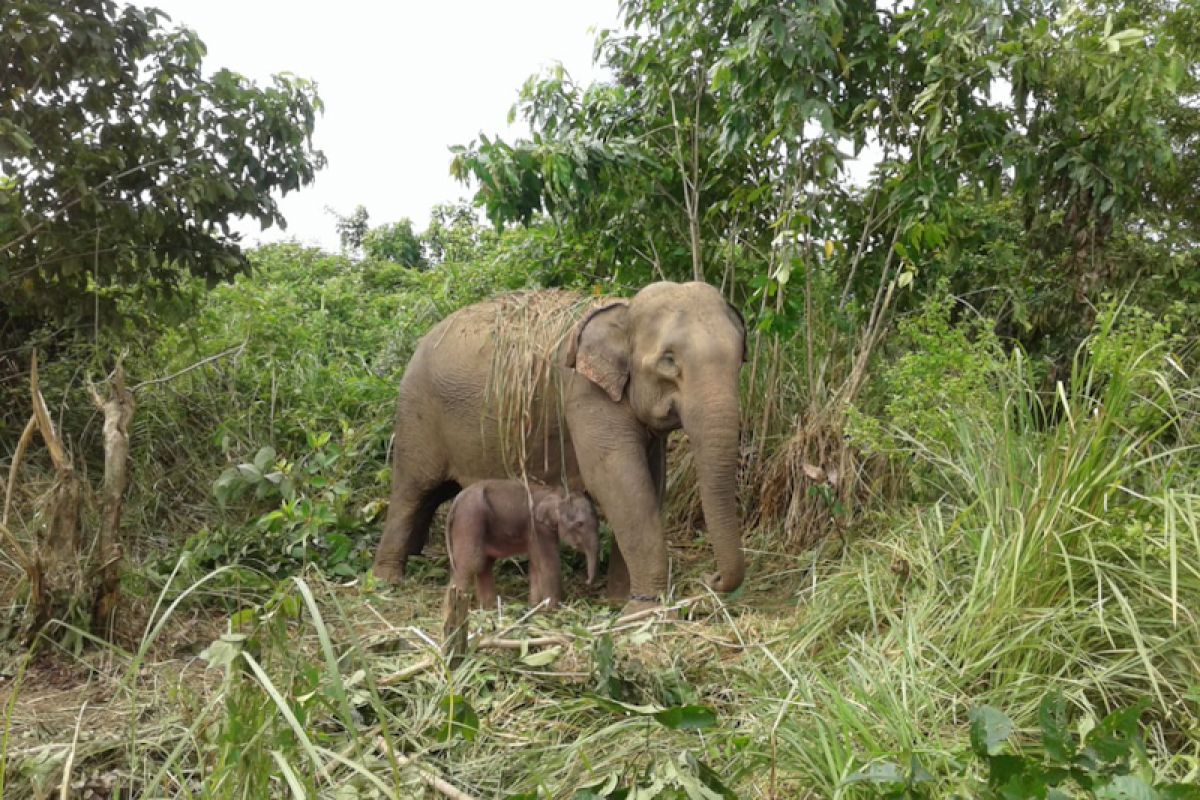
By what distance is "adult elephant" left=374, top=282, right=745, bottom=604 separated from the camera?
4520 millimetres

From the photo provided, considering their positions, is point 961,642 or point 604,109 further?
point 604,109

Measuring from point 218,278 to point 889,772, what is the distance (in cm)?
451

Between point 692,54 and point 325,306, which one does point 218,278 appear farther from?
point 325,306

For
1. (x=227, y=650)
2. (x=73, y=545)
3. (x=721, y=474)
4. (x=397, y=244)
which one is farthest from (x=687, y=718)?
(x=397, y=244)

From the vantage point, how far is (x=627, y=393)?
484cm

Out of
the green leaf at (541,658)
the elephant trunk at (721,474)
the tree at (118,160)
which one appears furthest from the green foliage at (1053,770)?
the tree at (118,160)

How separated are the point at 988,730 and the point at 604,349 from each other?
264 centimetres

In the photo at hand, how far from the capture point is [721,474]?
4.45 meters

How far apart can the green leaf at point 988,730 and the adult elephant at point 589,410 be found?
6.36 feet

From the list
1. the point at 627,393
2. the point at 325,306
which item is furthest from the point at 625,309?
the point at 325,306

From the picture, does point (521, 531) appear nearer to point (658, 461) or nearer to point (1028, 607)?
point (658, 461)

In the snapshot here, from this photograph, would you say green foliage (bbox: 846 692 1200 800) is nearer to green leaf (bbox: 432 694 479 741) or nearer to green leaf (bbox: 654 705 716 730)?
green leaf (bbox: 654 705 716 730)

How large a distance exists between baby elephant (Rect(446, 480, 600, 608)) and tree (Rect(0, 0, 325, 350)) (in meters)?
2.07

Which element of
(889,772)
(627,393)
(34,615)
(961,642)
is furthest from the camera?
(627,393)
